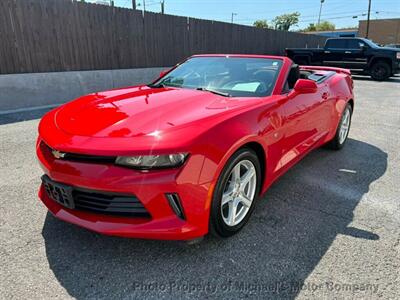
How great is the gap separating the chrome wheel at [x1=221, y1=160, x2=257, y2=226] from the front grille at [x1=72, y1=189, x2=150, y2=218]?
25.8 inches

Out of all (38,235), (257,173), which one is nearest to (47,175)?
(38,235)

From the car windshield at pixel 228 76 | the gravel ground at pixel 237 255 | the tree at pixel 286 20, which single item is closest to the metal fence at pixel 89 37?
the gravel ground at pixel 237 255

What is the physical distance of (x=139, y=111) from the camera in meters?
2.43

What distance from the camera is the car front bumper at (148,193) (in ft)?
6.29

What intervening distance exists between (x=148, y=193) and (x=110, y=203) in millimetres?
282

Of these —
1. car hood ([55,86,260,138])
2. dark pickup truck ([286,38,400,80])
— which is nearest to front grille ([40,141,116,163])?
car hood ([55,86,260,138])

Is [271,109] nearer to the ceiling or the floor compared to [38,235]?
nearer to the ceiling

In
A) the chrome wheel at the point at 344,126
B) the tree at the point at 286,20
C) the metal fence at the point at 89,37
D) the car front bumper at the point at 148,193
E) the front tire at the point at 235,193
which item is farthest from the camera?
the tree at the point at 286,20

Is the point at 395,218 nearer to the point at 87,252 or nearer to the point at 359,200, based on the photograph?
the point at 359,200

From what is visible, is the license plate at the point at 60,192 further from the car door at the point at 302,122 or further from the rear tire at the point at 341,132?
the rear tire at the point at 341,132

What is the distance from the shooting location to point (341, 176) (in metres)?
3.85

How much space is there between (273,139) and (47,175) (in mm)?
1804

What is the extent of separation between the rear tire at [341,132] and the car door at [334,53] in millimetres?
12064

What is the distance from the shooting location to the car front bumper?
1.92 m
